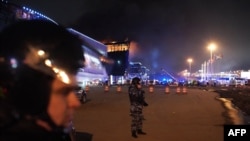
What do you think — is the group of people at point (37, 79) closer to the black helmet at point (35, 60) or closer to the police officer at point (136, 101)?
the black helmet at point (35, 60)

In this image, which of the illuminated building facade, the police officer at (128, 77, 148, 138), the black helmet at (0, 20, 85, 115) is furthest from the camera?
the police officer at (128, 77, 148, 138)

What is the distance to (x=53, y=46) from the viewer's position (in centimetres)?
167

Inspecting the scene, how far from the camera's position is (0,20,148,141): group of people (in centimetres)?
159

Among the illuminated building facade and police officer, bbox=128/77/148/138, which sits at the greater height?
the illuminated building facade

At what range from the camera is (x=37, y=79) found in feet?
5.25

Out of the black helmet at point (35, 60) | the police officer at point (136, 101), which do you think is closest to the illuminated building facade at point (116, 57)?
the black helmet at point (35, 60)

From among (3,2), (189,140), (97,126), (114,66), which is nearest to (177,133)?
(189,140)

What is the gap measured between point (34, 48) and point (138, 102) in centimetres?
1061

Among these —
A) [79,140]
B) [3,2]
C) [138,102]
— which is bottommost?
[79,140]

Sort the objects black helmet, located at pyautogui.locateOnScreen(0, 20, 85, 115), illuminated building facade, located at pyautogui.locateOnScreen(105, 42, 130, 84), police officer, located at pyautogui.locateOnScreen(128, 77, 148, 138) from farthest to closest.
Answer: police officer, located at pyautogui.locateOnScreen(128, 77, 148, 138) → illuminated building facade, located at pyautogui.locateOnScreen(105, 42, 130, 84) → black helmet, located at pyautogui.locateOnScreen(0, 20, 85, 115)

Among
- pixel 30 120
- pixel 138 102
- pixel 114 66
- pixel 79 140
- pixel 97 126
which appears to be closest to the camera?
pixel 30 120

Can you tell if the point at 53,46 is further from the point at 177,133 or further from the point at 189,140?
the point at 177,133

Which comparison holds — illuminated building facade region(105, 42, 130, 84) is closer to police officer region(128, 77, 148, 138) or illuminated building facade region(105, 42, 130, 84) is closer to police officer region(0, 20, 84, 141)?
police officer region(0, 20, 84, 141)

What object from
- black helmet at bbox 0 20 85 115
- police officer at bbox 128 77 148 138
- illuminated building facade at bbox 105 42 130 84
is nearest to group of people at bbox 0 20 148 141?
black helmet at bbox 0 20 85 115
